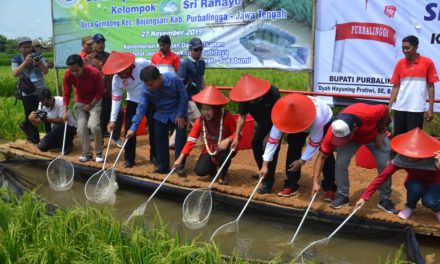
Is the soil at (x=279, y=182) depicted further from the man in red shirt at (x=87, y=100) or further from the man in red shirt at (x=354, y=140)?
the man in red shirt at (x=87, y=100)

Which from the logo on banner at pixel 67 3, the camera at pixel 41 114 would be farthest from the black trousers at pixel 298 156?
the logo on banner at pixel 67 3

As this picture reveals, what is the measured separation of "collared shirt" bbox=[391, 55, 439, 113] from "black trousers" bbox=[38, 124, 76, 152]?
15.1ft

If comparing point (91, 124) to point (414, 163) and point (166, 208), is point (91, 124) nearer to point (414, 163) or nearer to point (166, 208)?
point (166, 208)

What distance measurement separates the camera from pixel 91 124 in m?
6.11

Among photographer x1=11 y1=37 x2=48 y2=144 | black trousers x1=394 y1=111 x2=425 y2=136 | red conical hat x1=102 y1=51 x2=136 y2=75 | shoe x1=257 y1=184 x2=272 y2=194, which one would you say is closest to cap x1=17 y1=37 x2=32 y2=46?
photographer x1=11 y1=37 x2=48 y2=144

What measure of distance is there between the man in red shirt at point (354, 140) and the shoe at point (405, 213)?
0.37ft

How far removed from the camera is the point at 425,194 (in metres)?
3.95

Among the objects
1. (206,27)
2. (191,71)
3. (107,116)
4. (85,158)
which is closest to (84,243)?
(85,158)

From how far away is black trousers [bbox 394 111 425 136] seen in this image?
17.5ft

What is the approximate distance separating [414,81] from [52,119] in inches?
194

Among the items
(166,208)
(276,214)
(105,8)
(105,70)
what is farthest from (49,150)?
(276,214)

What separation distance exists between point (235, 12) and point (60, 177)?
3669 millimetres

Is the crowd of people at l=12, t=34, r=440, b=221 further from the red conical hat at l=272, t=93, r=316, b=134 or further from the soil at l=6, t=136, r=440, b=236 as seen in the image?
the soil at l=6, t=136, r=440, b=236

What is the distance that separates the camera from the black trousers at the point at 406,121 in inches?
209
